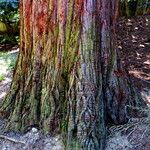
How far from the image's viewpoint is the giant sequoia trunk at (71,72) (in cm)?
406

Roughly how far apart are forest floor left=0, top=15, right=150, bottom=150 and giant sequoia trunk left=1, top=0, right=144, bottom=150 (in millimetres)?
136

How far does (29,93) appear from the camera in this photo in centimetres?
455

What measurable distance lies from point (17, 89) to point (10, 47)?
5.33 m

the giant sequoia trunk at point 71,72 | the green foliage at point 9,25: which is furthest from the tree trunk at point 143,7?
the giant sequoia trunk at point 71,72

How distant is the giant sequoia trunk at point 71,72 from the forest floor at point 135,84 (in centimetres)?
14

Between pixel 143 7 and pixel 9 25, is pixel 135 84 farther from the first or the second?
pixel 9 25

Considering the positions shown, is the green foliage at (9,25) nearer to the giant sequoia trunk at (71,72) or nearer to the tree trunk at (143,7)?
the tree trunk at (143,7)

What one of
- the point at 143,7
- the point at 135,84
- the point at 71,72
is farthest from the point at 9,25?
the point at 71,72

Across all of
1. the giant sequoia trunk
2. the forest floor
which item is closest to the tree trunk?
the forest floor

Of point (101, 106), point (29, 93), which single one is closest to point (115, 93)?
point (101, 106)

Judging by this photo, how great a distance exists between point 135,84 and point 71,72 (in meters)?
1.61

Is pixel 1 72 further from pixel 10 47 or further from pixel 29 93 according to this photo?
pixel 10 47

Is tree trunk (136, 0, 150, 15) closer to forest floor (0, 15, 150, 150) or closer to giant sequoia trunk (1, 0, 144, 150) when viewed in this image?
forest floor (0, 15, 150, 150)

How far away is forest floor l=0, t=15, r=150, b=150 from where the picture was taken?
13.9 ft
